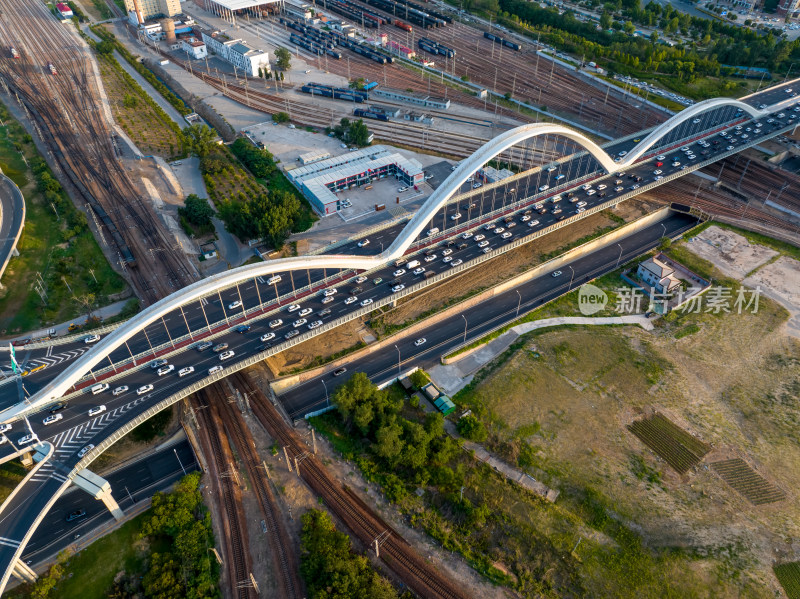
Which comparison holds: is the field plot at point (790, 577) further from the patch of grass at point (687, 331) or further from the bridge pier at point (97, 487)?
the bridge pier at point (97, 487)

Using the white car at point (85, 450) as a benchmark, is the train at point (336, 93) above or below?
above

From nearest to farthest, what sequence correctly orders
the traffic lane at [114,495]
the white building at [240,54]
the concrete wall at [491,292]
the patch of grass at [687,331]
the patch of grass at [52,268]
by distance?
the traffic lane at [114,495], the concrete wall at [491,292], the patch of grass at [687,331], the patch of grass at [52,268], the white building at [240,54]

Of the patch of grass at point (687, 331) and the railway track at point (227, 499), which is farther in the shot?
the patch of grass at point (687, 331)

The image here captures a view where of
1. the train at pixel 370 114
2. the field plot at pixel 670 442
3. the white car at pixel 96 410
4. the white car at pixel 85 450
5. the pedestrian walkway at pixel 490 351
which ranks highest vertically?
the train at pixel 370 114

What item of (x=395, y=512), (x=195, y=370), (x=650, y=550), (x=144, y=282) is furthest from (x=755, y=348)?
(x=144, y=282)

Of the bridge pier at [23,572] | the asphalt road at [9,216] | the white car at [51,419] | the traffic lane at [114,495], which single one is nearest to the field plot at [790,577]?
the traffic lane at [114,495]

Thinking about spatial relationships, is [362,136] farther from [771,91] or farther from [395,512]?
[771,91]

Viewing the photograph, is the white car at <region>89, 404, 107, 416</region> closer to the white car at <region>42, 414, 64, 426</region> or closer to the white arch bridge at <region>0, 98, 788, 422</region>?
the white car at <region>42, 414, 64, 426</region>
